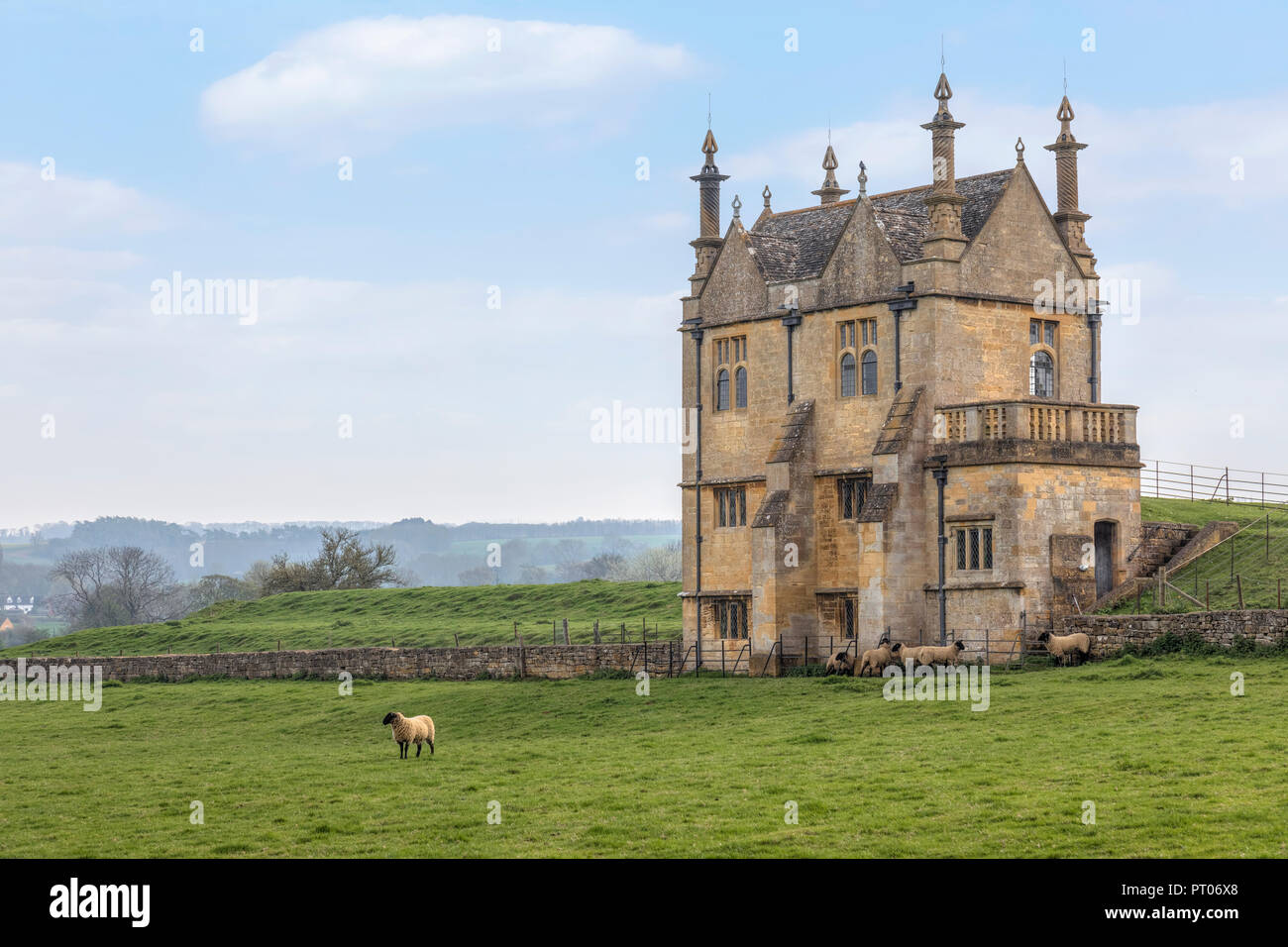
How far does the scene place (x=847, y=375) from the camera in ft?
171

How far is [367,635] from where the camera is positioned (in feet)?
264

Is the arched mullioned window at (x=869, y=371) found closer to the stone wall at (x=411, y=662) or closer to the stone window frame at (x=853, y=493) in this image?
the stone window frame at (x=853, y=493)

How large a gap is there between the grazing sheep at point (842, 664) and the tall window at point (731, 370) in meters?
9.37

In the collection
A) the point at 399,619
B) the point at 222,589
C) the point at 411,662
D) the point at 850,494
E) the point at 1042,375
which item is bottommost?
the point at 411,662

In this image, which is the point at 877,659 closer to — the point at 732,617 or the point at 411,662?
the point at 732,617

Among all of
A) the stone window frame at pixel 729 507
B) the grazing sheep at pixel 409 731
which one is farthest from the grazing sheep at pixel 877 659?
the grazing sheep at pixel 409 731

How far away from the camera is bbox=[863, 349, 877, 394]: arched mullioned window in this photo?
51.4 m

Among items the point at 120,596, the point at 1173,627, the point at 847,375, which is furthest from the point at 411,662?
the point at 120,596

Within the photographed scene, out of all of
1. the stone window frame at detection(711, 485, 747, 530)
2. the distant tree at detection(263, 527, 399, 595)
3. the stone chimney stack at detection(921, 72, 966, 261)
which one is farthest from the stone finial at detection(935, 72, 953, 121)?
the distant tree at detection(263, 527, 399, 595)

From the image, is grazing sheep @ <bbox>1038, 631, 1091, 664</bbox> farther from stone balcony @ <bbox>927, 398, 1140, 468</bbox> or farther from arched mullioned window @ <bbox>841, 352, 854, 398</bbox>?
arched mullioned window @ <bbox>841, 352, 854, 398</bbox>

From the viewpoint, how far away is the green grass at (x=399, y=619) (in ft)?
250

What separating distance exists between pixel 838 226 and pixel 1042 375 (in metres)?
7.70
